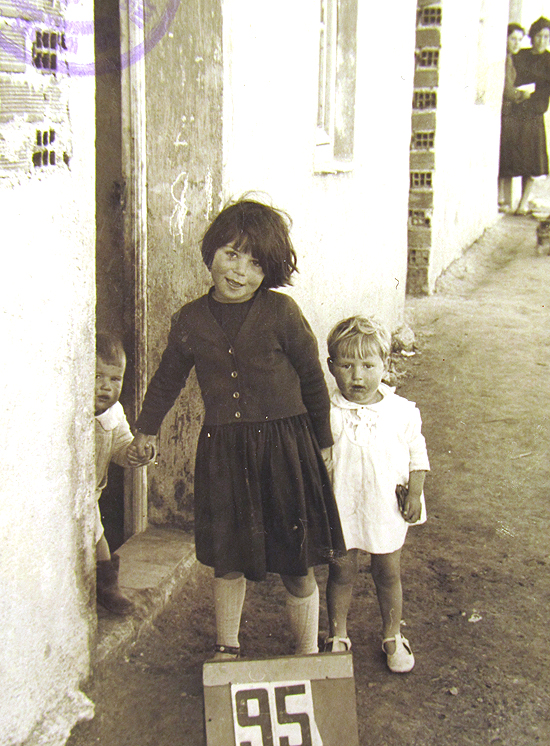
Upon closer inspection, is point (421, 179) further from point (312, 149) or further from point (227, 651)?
point (227, 651)

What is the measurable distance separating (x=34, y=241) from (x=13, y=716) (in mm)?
1217

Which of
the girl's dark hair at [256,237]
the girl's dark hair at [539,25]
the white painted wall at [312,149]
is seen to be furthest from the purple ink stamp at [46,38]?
the girl's dark hair at [539,25]

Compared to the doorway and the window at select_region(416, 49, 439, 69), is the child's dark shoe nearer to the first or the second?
the doorway

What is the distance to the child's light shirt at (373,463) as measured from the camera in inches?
107

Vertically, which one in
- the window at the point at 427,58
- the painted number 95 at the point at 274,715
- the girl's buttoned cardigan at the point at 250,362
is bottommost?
the painted number 95 at the point at 274,715

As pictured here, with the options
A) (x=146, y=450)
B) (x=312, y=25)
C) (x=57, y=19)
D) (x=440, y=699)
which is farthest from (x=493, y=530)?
(x=57, y=19)

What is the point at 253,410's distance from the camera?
100 inches

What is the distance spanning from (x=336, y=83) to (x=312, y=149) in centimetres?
98

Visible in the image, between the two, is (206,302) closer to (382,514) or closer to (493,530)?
(382,514)

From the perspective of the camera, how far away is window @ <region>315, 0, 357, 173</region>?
4.83m

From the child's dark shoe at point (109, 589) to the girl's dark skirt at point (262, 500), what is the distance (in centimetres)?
41

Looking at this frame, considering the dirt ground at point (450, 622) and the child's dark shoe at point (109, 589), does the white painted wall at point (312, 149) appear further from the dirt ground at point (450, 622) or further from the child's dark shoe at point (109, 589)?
the child's dark shoe at point (109, 589)

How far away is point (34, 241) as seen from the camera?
6.73ft

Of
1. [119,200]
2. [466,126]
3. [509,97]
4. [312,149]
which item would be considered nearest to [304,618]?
[119,200]
